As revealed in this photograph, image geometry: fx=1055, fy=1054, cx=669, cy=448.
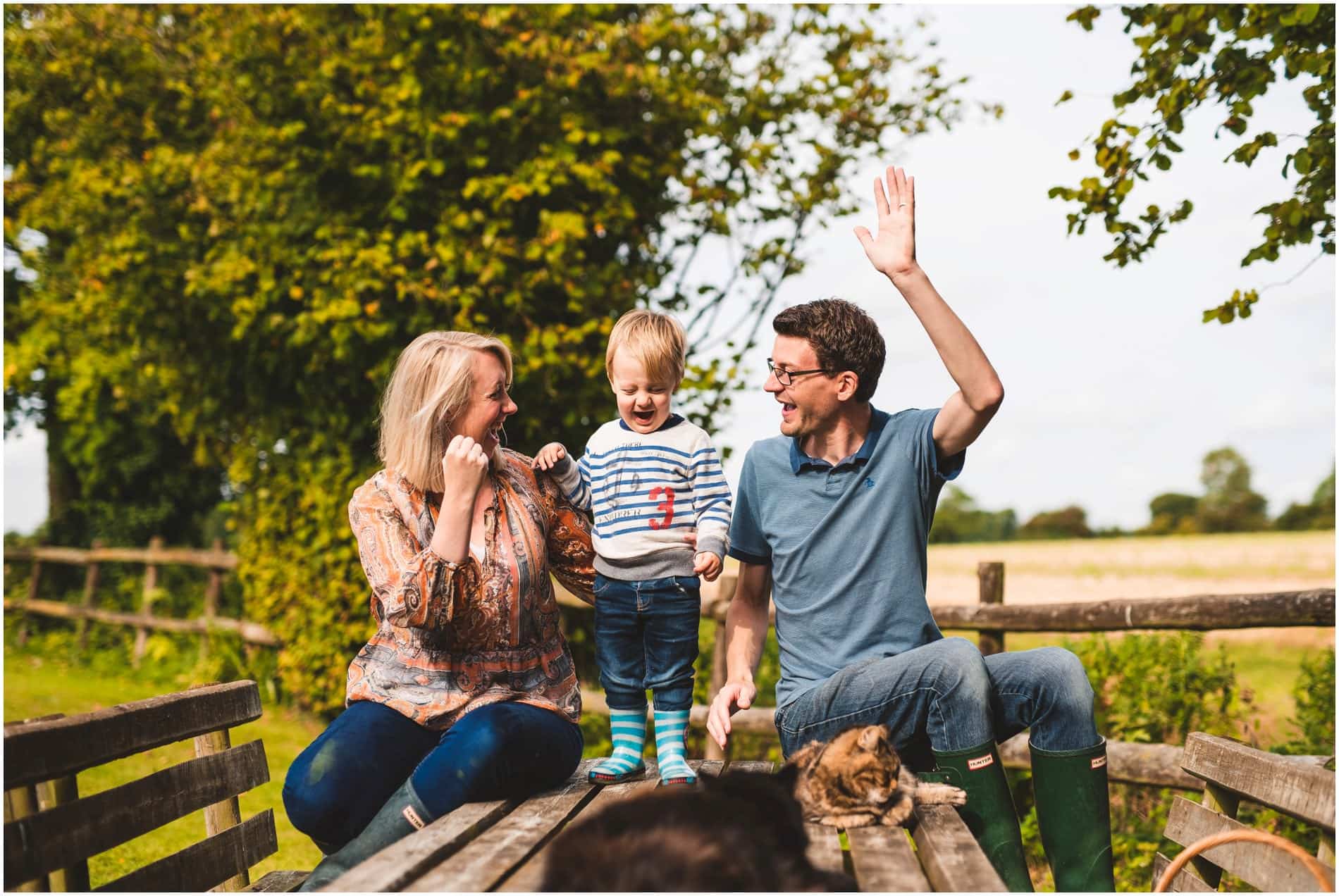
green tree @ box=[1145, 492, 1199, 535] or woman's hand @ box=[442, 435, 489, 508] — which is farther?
green tree @ box=[1145, 492, 1199, 535]

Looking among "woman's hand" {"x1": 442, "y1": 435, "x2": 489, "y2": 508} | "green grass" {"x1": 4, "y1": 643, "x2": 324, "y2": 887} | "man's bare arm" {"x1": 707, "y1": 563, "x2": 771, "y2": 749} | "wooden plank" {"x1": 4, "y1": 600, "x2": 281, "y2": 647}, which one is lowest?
"green grass" {"x1": 4, "y1": 643, "x2": 324, "y2": 887}

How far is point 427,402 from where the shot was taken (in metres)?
3.09

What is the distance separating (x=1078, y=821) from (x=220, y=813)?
219cm

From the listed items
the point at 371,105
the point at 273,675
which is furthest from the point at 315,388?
the point at 273,675

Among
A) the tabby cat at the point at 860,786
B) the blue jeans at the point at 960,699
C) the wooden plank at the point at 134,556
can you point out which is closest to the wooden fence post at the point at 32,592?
the wooden plank at the point at 134,556

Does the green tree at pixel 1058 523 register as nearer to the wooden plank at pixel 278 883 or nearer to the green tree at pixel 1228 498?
the green tree at pixel 1228 498

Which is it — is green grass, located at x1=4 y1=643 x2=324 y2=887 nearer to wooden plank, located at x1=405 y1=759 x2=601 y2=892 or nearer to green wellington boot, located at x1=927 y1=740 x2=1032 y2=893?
wooden plank, located at x1=405 y1=759 x2=601 y2=892

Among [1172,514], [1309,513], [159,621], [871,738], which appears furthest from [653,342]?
[1172,514]

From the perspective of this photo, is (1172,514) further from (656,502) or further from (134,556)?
(656,502)

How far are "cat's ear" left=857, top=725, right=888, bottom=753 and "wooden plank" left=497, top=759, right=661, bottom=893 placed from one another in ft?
1.45

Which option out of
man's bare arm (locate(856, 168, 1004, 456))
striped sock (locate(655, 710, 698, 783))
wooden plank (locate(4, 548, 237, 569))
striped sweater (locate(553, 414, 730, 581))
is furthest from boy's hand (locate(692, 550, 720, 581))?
wooden plank (locate(4, 548, 237, 569))

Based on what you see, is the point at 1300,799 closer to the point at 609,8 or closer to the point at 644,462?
the point at 644,462

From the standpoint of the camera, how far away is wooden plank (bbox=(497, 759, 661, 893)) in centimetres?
195

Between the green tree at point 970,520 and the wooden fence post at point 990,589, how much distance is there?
40.3m
